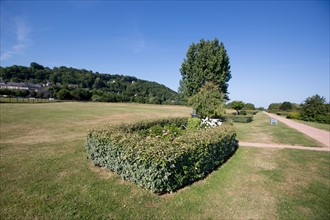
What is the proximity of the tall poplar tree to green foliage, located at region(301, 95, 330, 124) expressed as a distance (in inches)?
525

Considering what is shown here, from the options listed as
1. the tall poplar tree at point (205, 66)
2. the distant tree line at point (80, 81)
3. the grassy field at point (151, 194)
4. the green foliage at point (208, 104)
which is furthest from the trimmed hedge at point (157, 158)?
the distant tree line at point (80, 81)

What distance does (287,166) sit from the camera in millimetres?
7293

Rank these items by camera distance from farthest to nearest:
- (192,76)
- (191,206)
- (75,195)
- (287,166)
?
(192,76) < (287,166) < (75,195) < (191,206)

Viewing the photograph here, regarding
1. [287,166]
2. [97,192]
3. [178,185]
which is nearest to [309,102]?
[287,166]

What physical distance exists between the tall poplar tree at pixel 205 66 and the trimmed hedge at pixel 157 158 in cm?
1944

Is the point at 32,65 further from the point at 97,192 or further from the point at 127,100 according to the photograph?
the point at 97,192

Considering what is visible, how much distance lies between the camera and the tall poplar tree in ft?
82.1

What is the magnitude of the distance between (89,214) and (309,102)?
3454 cm

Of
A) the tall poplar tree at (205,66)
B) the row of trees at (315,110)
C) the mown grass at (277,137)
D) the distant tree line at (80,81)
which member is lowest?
the mown grass at (277,137)


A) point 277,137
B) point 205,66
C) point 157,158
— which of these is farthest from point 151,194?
point 205,66

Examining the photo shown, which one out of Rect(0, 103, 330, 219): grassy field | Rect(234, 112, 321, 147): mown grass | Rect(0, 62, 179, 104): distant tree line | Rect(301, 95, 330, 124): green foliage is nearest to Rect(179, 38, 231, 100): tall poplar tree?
Rect(234, 112, 321, 147): mown grass

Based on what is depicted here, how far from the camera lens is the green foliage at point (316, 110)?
24900 millimetres

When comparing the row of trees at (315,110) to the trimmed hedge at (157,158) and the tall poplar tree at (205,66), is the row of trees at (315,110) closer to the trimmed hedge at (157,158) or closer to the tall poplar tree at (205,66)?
the tall poplar tree at (205,66)

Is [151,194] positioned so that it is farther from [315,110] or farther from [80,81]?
[80,81]
